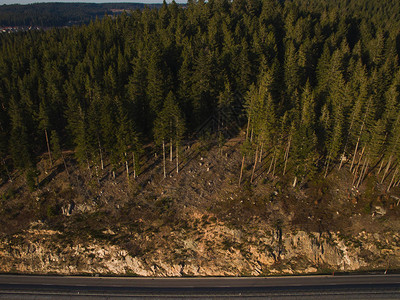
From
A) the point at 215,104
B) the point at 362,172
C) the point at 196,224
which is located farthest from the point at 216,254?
the point at 215,104

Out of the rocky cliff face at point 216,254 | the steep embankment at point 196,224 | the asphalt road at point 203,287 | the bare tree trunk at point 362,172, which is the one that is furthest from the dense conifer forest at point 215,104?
the asphalt road at point 203,287

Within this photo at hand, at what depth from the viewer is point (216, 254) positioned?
34.9 meters

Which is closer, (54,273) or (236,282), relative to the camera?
(236,282)

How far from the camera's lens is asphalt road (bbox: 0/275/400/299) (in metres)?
30.0

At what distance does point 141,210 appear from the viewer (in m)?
39.5

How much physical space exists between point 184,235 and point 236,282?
8716 millimetres

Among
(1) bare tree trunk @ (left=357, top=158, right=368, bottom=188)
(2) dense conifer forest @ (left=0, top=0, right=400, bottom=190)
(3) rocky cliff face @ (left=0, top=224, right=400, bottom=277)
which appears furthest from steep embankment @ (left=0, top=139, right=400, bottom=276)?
(2) dense conifer forest @ (left=0, top=0, right=400, bottom=190)

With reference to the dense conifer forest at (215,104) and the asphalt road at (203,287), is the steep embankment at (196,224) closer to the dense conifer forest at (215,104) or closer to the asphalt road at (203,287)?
the asphalt road at (203,287)

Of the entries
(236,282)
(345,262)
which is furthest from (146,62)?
(345,262)

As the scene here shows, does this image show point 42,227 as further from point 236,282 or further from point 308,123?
point 308,123

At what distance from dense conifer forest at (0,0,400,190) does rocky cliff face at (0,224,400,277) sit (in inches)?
381

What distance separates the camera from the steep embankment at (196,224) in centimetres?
3438

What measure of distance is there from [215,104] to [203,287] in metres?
30.0

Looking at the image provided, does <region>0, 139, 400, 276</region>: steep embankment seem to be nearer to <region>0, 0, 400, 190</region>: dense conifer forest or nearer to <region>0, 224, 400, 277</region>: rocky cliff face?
<region>0, 224, 400, 277</region>: rocky cliff face
